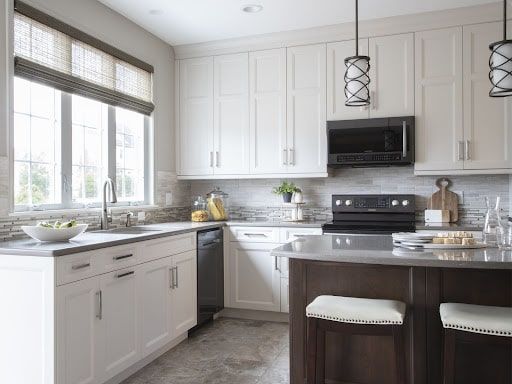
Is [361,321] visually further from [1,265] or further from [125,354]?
[1,265]

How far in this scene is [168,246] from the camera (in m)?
3.27

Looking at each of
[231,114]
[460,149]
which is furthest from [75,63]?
[460,149]

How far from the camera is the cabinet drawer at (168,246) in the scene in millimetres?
3029

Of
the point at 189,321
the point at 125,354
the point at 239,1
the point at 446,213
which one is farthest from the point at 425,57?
the point at 125,354

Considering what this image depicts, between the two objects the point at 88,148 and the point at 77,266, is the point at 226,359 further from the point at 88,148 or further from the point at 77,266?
the point at 88,148

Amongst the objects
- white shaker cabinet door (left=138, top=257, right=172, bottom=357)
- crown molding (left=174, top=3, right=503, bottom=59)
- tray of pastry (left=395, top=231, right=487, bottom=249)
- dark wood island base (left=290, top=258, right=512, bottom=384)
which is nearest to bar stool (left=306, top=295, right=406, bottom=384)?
dark wood island base (left=290, top=258, right=512, bottom=384)

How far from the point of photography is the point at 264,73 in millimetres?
4277

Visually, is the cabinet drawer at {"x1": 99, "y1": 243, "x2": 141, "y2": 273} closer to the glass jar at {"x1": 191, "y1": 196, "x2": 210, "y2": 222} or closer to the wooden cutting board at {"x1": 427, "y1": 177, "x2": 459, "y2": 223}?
the glass jar at {"x1": 191, "y1": 196, "x2": 210, "y2": 222}

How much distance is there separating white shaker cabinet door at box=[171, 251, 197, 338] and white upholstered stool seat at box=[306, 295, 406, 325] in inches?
60.3

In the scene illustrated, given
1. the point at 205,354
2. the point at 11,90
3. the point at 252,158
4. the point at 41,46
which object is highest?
the point at 41,46

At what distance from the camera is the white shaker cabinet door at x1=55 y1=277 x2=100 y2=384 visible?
87.7 inches

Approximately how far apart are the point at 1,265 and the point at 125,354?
93cm

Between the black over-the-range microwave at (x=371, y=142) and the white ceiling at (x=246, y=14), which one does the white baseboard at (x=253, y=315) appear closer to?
the black over-the-range microwave at (x=371, y=142)

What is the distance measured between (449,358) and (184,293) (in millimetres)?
2092
